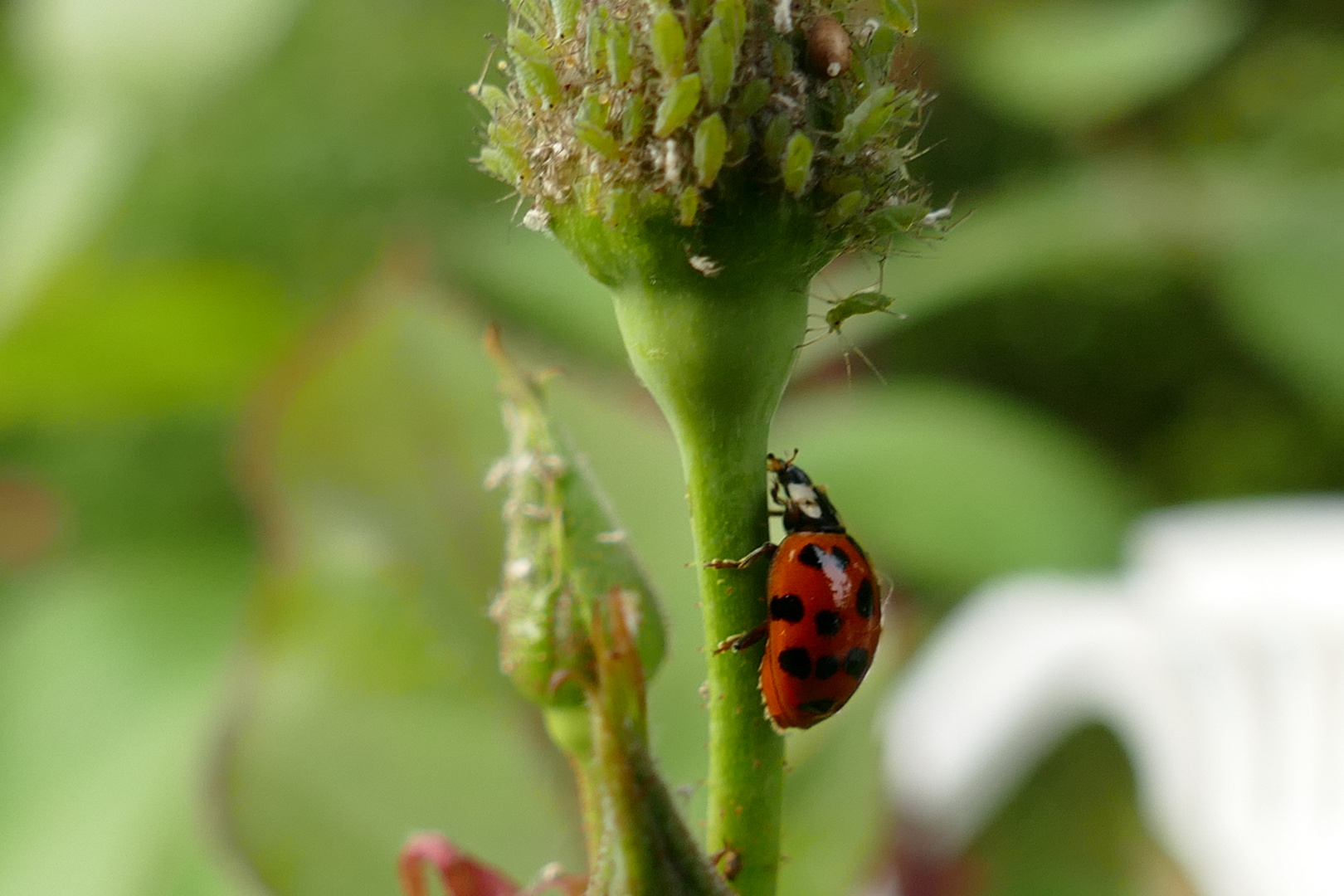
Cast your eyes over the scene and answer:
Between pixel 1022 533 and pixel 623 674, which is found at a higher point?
pixel 623 674

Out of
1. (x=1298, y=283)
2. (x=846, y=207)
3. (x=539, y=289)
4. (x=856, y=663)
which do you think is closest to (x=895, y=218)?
(x=846, y=207)

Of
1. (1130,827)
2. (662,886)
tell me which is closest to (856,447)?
(1130,827)

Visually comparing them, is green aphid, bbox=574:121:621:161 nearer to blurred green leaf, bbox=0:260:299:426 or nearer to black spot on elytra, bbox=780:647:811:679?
black spot on elytra, bbox=780:647:811:679

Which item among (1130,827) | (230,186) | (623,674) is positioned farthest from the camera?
(230,186)

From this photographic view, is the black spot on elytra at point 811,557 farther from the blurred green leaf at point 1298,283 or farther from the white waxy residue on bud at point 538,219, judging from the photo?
the blurred green leaf at point 1298,283

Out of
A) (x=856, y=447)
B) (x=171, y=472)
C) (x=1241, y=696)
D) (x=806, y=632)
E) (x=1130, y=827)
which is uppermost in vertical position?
(x=806, y=632)

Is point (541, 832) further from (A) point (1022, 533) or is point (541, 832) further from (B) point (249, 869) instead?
(A) point (1022, 533)
